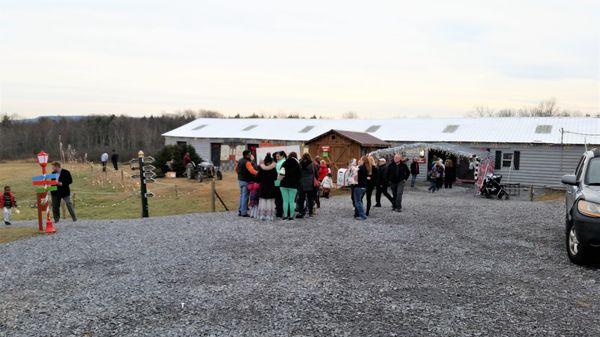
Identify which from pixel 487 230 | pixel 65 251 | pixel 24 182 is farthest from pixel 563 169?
pixel 24 182

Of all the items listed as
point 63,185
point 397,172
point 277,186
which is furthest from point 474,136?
point 63,185

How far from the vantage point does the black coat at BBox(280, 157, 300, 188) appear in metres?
12.3

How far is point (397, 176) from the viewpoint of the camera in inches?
575

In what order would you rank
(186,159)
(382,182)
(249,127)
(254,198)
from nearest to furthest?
(254,198), (382,182), (186,159), (249,127)

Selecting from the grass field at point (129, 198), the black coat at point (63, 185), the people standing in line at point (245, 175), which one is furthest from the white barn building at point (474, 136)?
the black coat at point (63, 185)

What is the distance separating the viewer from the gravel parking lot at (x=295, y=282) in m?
5.40

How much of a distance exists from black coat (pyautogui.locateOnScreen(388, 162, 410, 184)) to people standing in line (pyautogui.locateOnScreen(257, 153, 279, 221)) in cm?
409

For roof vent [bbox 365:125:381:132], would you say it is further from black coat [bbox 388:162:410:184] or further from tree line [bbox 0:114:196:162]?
tree line [bbox 0:114:196:162]

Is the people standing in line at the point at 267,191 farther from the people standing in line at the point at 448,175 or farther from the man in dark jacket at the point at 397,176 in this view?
the people standing in line at the point at 448,175

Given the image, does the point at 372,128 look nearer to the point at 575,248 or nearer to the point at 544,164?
the point at 544,164

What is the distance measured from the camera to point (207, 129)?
1656 inches

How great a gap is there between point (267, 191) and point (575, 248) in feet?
23.6

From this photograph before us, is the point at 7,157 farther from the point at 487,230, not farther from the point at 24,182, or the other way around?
the point at 487,230

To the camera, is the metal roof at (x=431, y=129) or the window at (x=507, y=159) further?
the window at (x=507, y=159)
